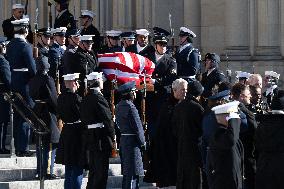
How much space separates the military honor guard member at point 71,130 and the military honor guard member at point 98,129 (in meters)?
0.42

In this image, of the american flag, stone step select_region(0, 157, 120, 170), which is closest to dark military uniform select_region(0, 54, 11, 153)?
stone step select_region(0, 157, 120, 170)

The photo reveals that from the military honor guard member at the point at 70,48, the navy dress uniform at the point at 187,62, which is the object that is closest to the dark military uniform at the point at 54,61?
the military honor guard member at the point at 70,48

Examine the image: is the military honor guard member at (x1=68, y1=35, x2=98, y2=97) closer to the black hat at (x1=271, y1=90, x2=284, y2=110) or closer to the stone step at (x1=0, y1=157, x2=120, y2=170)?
the stone step at (x1=0, y1=157, x2=120, y2=170)

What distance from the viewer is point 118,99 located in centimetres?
2373

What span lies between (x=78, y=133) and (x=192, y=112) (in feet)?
7.12

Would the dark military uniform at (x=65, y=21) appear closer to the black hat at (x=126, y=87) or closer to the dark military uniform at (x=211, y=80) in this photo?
the dark military uniform at (x=211, y=80)

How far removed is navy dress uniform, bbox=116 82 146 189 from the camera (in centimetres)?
2148

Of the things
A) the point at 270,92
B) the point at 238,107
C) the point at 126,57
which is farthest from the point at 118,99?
the point at 238,107

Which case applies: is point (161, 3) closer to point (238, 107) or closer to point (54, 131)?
point (54, 131)

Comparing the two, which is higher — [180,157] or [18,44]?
[18,44]

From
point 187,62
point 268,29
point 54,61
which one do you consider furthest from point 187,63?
point 268,29

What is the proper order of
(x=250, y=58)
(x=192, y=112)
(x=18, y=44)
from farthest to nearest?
1. (x=250, y=58)
2. (x=18, y=44)
3. (x=192, y=112)

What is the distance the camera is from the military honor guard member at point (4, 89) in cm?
2320

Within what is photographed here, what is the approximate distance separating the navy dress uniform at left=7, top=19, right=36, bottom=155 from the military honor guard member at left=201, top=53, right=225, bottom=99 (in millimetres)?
2763
